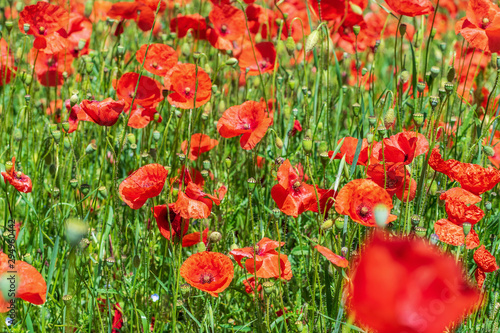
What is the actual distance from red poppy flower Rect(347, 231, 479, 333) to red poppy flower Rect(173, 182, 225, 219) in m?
0.89

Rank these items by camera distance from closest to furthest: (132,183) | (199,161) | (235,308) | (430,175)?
(132,183), (235,308), (430,175), (199,161)

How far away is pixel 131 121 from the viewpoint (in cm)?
189

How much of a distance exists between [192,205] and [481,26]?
1085 mm

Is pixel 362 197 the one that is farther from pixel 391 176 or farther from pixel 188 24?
pixel 188 24

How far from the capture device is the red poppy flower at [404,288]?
1.82 ft

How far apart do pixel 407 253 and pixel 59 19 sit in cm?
201

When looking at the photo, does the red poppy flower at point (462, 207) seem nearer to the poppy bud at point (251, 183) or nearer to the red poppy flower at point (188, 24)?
the poppy bud at point (251, 183)

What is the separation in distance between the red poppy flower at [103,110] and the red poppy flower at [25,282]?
0.56 m

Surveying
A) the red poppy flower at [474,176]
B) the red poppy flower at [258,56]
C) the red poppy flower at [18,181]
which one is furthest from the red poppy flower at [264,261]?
the red poppy flower at [258,56]

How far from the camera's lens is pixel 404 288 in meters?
0.56

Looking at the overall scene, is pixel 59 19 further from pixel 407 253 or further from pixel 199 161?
pixel 407 253

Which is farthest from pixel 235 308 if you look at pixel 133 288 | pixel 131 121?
pixel 131 121

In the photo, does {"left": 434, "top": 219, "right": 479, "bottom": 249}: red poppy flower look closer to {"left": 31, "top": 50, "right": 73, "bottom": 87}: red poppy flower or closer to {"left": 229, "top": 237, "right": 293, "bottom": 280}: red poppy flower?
{"left": 229, "top": 237, "right": 293, "bottom": 280}: red poppy flower

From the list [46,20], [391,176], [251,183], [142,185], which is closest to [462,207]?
[391,176]
